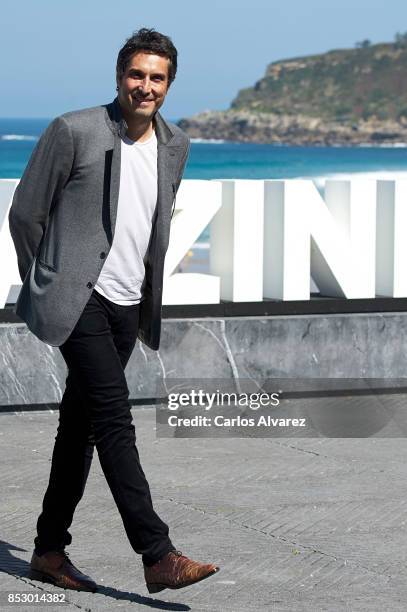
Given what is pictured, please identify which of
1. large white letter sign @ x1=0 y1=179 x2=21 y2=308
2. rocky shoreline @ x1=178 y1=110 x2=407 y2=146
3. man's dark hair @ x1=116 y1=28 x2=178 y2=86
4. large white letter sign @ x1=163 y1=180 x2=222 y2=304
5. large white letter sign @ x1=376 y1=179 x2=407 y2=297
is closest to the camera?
man's dark hair @ x1=116 y1=28 x2=178 y2=86

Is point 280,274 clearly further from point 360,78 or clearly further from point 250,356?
point 360,78

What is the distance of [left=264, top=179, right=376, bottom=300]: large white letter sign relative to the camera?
914cm

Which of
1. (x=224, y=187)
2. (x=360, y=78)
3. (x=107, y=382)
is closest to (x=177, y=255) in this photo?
(x=224, y=187)

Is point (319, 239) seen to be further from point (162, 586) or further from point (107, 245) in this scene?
point (162, 586)

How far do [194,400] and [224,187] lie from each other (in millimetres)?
1493

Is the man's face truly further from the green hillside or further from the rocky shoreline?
the green hillside

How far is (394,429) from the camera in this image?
26.0 feet

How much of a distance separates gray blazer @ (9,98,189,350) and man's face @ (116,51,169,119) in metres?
0.07

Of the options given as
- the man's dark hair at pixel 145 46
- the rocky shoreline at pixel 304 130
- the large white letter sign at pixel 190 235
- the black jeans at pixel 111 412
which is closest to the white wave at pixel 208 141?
the rocky shoreline at pixel 304 130

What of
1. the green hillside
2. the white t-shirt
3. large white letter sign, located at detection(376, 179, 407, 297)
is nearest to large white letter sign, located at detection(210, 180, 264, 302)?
large white letter sign, located at detection(376, 179, 407, 297)

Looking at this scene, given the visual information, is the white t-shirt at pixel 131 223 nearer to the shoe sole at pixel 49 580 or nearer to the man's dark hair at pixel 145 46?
the man's dark hair at pixel 145 46

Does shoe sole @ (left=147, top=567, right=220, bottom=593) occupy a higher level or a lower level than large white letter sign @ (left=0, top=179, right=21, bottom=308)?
lower

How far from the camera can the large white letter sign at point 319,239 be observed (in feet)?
30.0

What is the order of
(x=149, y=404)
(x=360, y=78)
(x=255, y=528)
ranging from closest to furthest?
(x=255, y=528), (x=149, y=404), (x=360, y=78)
